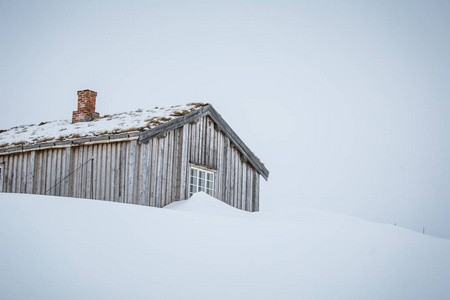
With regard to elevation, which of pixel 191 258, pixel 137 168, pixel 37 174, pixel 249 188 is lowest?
pixel 191 258

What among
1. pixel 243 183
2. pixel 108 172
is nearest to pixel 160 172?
pixel 108 172

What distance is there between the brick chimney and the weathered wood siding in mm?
2389

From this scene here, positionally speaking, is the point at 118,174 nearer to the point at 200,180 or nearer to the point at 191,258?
the point at 200,180

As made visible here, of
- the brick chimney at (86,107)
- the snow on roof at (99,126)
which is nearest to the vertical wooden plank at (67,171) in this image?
the snow on roof at (99,126)

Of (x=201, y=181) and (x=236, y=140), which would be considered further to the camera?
(x=236, y=140)

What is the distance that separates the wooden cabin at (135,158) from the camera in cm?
1440

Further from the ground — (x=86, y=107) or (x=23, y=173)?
(x=86, y=107)

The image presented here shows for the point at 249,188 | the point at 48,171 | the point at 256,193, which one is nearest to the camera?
the point at 48,171

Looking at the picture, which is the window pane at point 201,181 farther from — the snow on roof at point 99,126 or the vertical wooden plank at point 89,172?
the vertical wooden plank at point 89,172

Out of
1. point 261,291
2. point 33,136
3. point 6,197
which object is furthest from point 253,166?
point 261,291

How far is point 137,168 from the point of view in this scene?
1426cm

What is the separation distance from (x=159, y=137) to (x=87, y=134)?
8.01ft

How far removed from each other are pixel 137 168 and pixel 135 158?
29 cm

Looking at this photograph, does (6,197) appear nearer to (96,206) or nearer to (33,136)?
(96,206)
